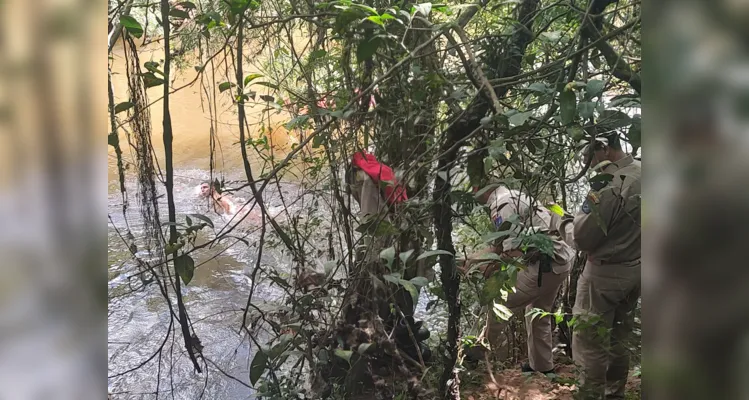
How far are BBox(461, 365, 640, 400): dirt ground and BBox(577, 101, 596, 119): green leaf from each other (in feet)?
4.44

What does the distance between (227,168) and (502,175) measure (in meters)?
1.70

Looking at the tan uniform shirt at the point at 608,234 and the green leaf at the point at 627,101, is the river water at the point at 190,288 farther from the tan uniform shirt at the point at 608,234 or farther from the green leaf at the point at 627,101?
the green leaf at the point at 627,101

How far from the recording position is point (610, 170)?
1.85 m

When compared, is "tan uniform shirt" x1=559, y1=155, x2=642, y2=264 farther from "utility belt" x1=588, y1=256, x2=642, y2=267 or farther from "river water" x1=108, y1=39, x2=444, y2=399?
"river water" x1=108, y1=39, x2=444, y2=399

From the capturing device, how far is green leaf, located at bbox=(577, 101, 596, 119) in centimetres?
91

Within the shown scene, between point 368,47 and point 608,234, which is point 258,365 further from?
point 608,234

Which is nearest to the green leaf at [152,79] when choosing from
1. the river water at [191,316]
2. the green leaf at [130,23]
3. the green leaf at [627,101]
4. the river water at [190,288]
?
the green leaf at [130,23]

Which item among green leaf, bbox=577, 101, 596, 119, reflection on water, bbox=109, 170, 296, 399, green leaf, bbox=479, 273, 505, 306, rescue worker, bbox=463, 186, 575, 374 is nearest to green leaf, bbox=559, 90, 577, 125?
green leaf, bbox=577, 101, 596, 119

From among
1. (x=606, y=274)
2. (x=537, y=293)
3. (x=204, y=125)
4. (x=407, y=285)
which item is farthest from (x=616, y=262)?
(x=204, y=125)

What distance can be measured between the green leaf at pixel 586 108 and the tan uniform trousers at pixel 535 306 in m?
1.27

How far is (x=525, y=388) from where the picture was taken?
228 centimetres

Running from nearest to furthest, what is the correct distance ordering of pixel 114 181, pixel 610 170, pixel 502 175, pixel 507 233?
pixel 507 233 → pixel 502 175 → pixel 114 181 → pixel 610 170
